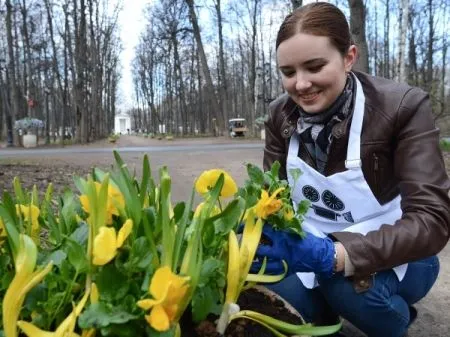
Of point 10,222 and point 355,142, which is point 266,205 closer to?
point 10,222

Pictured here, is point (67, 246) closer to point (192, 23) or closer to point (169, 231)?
point (169, 231)

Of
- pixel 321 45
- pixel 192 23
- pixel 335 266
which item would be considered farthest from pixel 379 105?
pixel 192 23

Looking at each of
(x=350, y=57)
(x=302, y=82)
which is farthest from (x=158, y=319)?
(x=350, y=57)

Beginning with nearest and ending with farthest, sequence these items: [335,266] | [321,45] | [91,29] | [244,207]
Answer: [244,207] → [335,266] → [321,45] → [91,29]

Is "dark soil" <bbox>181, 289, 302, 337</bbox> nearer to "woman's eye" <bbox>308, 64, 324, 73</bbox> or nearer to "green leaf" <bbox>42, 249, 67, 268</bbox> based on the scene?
"green leaf" <bbox>42, 249, 67, 268</bbox>

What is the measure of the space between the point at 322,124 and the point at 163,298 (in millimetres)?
1017

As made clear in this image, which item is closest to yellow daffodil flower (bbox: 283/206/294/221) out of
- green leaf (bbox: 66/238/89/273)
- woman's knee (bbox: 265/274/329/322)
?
green leaf (bbox: 66/238/89/273)

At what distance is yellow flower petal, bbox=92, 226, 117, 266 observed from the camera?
2.64ft

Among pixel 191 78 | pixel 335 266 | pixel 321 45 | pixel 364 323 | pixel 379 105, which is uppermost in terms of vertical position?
pixel 191 78

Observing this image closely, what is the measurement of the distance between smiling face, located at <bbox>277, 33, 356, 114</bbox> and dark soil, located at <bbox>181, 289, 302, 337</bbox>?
0.62 meters

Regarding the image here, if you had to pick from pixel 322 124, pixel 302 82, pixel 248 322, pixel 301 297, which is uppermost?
pixel 302 82

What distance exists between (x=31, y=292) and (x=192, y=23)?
21315 mm

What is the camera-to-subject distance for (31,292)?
34.5 inches

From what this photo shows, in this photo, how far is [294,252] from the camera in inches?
45.8
